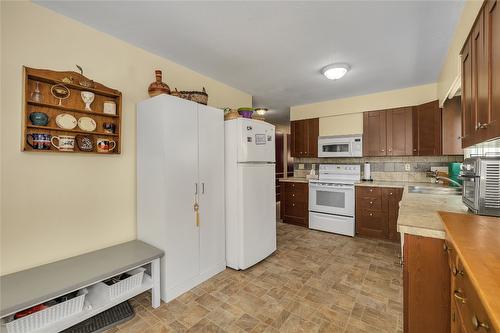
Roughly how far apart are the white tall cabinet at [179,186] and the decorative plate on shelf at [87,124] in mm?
386

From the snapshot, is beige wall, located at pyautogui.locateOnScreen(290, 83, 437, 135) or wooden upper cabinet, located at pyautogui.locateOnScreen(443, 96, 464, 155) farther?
beige wall, located at pyautogui.locateOnScreen(290, 83, 437, 135)

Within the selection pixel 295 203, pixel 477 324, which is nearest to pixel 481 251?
pixel 477 324

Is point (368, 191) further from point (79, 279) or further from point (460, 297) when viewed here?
point (79, 279)

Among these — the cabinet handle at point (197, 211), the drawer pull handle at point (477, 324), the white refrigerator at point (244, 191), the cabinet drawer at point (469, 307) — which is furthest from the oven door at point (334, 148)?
the drawer pull handle at point (477, 324)

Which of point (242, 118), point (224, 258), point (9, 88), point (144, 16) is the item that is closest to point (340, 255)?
point (224, 258)

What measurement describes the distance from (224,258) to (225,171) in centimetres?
105

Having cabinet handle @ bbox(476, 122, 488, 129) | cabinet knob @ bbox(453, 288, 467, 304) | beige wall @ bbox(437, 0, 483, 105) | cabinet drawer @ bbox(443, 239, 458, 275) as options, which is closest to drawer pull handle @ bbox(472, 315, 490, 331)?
cabinet knob @ bbox(453, 288, 467, 304)

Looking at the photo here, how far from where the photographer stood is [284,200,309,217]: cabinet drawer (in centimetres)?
430

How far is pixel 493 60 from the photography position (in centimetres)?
109

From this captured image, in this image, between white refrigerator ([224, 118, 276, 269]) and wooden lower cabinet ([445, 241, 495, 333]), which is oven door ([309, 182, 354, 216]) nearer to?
white refrigerator ([224, 118, 276, 269])

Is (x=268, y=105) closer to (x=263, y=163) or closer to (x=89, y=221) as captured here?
(x=263, y=163)

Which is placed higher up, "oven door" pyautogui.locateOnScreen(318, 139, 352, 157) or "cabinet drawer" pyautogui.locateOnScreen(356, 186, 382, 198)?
"oven door" pyautogui.locateOnScreen(318, 139, 352, 157)

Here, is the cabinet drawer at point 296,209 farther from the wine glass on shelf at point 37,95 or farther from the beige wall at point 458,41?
the wine glass on shelf at point 37,95

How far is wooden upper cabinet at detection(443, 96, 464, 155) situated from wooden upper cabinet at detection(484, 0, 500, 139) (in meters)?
2.31
